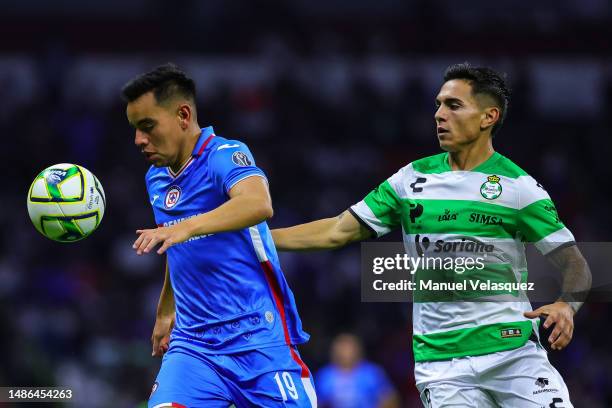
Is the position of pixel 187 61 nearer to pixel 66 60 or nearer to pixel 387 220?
pixel 66 60

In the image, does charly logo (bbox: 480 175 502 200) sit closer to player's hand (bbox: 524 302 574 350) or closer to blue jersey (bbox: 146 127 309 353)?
player's hand (bbox: 524 302 574 350)

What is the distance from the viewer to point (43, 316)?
13.5 meters

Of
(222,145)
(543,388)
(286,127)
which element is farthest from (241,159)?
(286,127)

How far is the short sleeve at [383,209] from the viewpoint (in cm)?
578

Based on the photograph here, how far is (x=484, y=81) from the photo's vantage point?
18.8ft

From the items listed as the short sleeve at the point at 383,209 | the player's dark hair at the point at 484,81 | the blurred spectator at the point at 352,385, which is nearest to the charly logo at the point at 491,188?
the player's dark hair at the point at 484,81

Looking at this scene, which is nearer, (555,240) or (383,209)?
(555,240)

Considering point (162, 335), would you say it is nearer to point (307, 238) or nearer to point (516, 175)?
point (307, 238)

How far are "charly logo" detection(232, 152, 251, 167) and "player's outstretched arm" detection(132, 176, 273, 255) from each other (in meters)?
0.13

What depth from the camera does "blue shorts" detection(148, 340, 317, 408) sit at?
5.18 m

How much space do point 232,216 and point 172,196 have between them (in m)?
0.70

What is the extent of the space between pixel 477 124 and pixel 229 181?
1.44 meters

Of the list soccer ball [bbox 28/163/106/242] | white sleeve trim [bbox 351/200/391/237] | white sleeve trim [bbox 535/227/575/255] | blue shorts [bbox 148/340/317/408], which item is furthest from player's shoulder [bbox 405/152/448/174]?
soccer ball [bbox 28/163/106/242]

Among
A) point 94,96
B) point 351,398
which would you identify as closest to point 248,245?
point 351,398
